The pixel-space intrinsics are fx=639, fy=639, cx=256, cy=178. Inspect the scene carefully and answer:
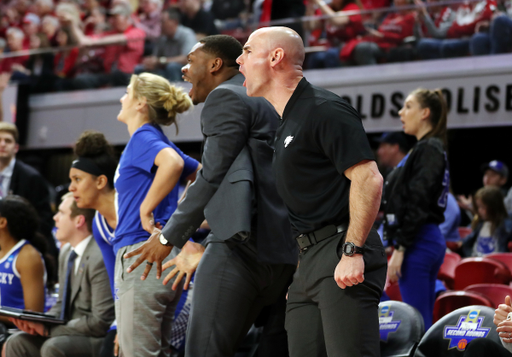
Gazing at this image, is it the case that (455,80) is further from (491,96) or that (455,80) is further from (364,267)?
(364,267)

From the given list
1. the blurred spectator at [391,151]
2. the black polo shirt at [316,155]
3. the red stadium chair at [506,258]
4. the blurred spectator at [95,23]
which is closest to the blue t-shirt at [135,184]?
the black polo shirt at [316,155]

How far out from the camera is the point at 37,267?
401cm

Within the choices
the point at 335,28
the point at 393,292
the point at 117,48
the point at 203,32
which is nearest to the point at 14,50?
the point at 117,48

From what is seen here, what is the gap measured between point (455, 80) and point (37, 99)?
6362mm

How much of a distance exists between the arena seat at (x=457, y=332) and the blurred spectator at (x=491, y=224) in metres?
3.36

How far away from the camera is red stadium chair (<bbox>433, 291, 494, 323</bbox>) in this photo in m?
3.62

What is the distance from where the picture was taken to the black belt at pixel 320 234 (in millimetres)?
2008

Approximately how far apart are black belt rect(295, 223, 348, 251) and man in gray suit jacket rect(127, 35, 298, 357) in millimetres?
306

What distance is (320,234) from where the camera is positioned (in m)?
2.03

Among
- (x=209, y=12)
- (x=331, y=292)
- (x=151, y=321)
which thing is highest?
(x=209, y=12)

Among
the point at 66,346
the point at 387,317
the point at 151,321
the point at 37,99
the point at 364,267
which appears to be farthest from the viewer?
the point at 37,99

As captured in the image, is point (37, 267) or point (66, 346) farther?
point (37, 267)

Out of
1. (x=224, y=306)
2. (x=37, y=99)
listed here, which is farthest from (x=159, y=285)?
(x=37, y=99)

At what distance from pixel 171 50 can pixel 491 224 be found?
456 centimetres
